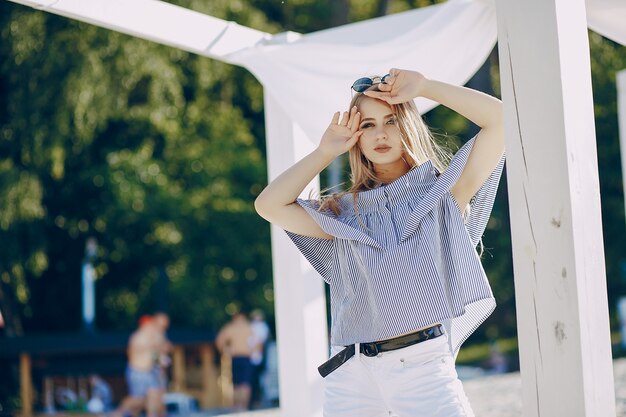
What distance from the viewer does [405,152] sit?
269 cm

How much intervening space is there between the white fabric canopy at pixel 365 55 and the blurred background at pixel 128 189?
7649 mm

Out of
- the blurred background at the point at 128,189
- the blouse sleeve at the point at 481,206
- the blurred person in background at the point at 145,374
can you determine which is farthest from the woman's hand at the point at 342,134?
the blurred background at the point at 128,189

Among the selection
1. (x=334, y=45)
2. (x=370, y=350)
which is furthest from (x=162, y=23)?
(x=370, y=350)

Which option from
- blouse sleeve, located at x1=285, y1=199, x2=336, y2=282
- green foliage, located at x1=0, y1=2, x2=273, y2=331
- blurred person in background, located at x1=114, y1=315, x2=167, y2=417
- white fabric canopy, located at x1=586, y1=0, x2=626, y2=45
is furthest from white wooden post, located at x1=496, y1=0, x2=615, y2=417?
green foliage, located at x1=0, y1=2, x2=273, y2=331

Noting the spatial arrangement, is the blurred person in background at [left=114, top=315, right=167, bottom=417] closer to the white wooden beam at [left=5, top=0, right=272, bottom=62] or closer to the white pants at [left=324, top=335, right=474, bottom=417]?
the white wooden beam at [left=5, top=0, right=272, bottom=62]

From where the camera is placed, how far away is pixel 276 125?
4441 millimetres

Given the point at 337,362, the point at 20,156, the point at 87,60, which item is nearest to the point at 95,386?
the point at 20,156

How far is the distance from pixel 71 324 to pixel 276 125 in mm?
10910

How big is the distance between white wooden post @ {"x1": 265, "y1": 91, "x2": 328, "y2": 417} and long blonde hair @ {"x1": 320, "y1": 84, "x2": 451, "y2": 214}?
63.6 inches

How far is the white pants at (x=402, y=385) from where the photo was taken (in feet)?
7.98

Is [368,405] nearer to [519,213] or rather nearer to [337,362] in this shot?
[337,362]

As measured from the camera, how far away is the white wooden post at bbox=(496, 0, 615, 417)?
227cm

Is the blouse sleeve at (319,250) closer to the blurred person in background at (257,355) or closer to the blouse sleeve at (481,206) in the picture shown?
the blouse sleeve at (481,206)

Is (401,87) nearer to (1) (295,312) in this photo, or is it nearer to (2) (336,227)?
(2) (336,227)
